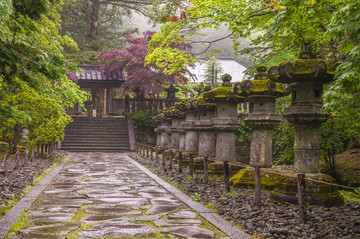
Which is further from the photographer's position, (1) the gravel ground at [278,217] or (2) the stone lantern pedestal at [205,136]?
(2) the stone lantern pedestal at [205,136]

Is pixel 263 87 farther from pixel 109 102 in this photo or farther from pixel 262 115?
pixel 109 102

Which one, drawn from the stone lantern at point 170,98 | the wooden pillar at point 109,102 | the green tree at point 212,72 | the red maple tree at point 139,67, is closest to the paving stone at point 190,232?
the stone lantern at point 170,98

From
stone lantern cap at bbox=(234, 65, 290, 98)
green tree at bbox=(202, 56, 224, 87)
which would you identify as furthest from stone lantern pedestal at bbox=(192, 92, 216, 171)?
green tree at bbox=(202, 56, 224, 87)

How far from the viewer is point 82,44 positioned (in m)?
33.1

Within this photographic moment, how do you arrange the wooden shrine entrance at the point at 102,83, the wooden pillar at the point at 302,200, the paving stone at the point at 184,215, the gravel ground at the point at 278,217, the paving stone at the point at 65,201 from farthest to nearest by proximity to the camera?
the wooden shrine entrance at the point at 102,83, the paving stone at the point at 65,201, the paving stone at the point at 184,215, the wooden pillar at the point at 302,200, the gravel ground at the point at 278,217

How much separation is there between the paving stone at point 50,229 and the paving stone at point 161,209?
4.24 feet

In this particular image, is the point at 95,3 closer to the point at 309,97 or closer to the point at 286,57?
the point at 286,57

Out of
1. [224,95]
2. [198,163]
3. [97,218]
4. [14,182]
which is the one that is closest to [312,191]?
[97,218]

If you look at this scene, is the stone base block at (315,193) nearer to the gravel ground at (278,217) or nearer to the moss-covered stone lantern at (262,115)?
the gravel ground at (278,217)

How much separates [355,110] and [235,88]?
2.75m

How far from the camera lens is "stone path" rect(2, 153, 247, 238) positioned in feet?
14.3

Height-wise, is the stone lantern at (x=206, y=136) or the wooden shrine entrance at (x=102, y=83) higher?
the wooden shrine entrance at (x=102, y=83)

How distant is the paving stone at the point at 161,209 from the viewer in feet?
18.2

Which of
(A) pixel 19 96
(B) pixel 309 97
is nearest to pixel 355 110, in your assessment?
(B) pixel 309 97
